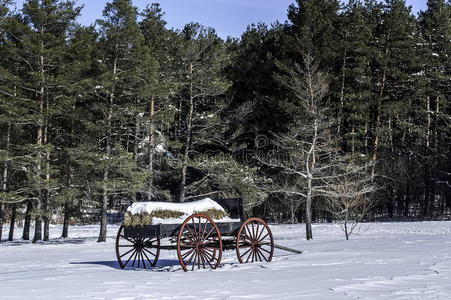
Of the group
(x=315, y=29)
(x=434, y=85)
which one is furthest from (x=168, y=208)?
(x=434, y=85)

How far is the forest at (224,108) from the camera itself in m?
25.5

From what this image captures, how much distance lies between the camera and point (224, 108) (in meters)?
33.3

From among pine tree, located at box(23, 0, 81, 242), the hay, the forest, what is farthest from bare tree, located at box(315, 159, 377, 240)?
pine tree, located at box(23, 0, 81, 242)

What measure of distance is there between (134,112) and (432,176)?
85.5ft

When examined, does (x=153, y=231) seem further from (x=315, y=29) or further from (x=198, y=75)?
(x=315, y=29)

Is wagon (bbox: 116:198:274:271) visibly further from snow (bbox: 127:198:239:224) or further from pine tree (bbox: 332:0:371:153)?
pine tree (bbox: 332:0:371:153)

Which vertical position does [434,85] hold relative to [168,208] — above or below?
above

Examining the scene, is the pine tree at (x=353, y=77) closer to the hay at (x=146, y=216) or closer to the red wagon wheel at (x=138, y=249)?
the red wagon wheel at (x=138, y=249)

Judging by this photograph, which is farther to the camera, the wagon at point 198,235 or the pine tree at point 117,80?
the pine tree at point 117,80

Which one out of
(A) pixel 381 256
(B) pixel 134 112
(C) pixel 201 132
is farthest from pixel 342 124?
(A) pixel 381 256

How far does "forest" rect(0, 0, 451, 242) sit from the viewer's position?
25.5 meters

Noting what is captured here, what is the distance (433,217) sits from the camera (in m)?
38.3

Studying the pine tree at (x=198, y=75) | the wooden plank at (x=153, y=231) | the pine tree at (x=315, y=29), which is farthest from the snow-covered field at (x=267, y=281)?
the pine tree at (x=315, y=29)

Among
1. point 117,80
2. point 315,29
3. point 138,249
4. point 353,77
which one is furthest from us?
point 353,77
